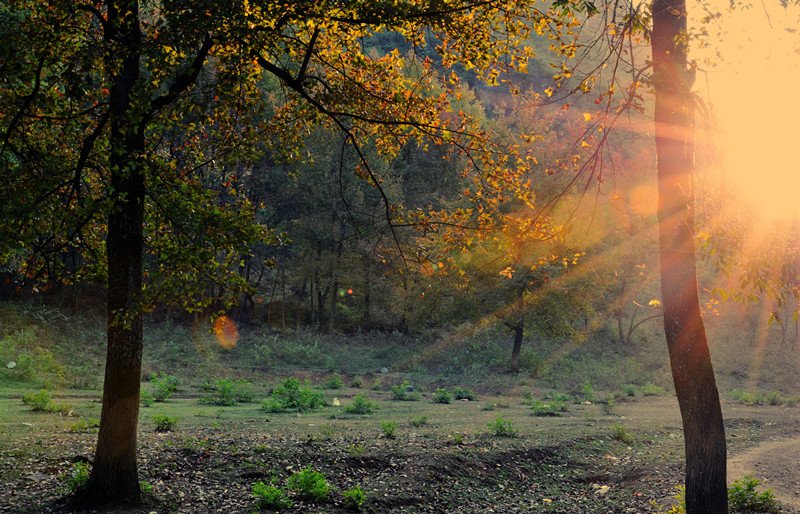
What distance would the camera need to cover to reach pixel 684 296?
6.73 m

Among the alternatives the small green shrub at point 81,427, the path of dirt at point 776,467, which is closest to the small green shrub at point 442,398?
the path of dirt at point 776,467

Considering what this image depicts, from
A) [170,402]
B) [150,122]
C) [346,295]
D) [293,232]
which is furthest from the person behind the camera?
Answer: [346,295]

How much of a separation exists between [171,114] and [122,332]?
106 inches

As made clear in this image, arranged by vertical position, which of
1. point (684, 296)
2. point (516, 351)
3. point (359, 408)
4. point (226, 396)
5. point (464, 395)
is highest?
point (684, 296)

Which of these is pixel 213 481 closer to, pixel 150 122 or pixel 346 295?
pixel 150 122

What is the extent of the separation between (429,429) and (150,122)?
947 cm

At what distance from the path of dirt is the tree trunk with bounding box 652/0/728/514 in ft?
7.26

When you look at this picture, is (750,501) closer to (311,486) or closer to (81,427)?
(311,486)

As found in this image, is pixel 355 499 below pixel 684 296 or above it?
below

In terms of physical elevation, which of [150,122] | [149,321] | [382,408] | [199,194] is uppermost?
[150,122]

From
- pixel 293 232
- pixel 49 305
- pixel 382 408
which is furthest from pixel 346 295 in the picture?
pixel 382 408

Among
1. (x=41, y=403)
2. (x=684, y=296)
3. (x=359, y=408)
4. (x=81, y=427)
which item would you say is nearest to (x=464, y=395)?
(x=359, y=408)

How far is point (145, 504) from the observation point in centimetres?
705

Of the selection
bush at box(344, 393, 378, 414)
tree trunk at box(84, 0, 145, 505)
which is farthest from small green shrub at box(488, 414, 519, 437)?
tree trunk at box(84, 0, 145, 505)
